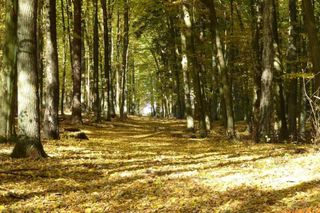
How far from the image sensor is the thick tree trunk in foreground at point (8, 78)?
45.5 ft

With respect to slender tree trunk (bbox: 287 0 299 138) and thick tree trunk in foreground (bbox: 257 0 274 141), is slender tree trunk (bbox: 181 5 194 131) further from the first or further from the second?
thick tree trunk in foreground (bbox: 257 0 274 141)

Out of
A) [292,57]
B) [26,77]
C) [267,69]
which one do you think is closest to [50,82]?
[26,77]

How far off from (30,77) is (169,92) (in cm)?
4094

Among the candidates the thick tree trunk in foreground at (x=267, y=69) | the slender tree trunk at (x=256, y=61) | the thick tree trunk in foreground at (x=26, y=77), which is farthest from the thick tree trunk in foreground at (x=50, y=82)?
the slender tree trunk at (x=256, y=61)

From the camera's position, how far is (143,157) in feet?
42.3

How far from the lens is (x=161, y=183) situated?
9039 millimetres

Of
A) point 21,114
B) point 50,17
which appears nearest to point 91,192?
point 21,114

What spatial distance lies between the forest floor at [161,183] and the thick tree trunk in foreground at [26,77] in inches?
28.1

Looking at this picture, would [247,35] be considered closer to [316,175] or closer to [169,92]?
[316,175]

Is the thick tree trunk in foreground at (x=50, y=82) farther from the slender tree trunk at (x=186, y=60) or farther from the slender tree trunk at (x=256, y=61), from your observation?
the slender tree trunk at (x=256, y=61)

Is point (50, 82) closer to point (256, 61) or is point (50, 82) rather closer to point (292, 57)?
point (292, 57)

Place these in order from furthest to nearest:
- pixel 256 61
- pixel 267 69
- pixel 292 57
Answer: pixel 256 61, pixel 292 57, pixel 267 69

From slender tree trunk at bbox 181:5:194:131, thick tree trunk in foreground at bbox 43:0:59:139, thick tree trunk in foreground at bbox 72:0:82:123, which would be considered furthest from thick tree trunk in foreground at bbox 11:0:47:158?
thick tree trunk in foreground at bbox 72:0:82:123

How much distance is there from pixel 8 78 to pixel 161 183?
761cm
